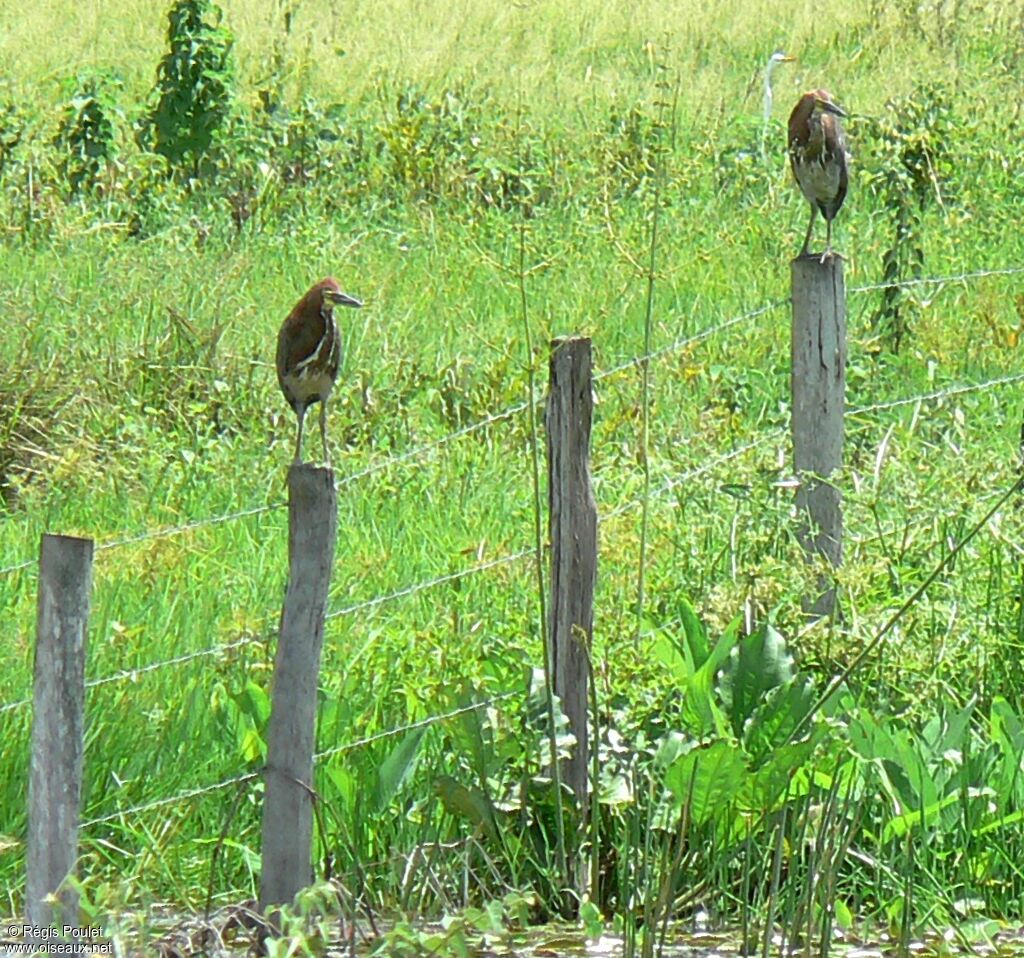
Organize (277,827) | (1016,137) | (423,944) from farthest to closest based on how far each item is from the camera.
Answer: (1016,137)
(277,827)
(423,944)

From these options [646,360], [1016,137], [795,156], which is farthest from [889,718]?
[1016,137]

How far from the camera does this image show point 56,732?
3213 millimetres

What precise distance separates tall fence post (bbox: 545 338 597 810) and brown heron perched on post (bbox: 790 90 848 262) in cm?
160

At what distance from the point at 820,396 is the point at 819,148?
0.93m

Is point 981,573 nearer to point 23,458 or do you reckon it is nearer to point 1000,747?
point 1000,747

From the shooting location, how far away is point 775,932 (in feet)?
12.4

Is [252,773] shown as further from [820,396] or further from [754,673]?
[820,396]

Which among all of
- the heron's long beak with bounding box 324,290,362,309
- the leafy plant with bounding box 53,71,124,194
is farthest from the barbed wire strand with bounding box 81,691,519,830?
the leafy plant with bounding box 53,71,124,194

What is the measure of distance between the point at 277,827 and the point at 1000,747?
66.3 inches

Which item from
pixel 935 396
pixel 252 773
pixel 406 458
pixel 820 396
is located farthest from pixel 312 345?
pixel 935 396

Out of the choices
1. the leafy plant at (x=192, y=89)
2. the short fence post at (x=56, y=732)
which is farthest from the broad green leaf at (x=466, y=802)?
the leafy plant at (x=192, y=89)

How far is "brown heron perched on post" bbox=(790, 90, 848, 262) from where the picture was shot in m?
5.27

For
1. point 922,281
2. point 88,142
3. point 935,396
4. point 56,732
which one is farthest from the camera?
point 88,142

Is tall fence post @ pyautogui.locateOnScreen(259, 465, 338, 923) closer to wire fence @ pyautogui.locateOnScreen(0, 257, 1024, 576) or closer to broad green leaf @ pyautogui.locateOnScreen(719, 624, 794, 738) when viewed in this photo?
wire fence @ pyautogui.locateOnScreen(0, 257, 1024, 576)
